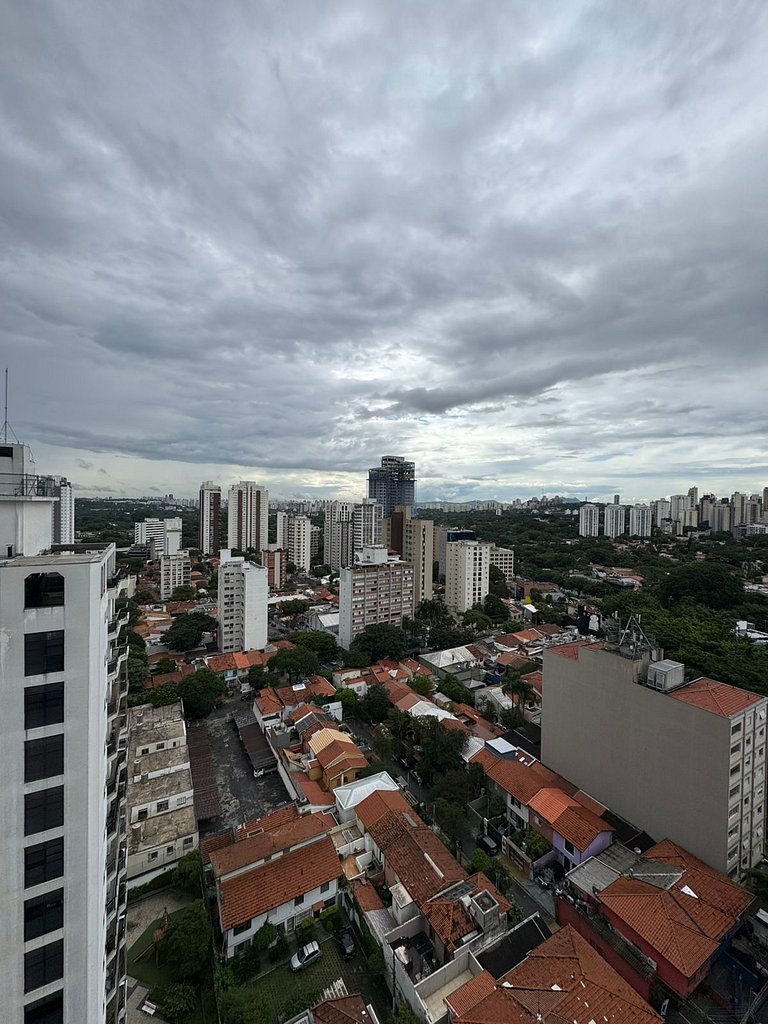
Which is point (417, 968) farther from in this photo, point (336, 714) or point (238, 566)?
point (238, 566)

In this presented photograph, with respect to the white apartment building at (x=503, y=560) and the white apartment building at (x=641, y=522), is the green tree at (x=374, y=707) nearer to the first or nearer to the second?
the white apartment building at (x=503, y=560)

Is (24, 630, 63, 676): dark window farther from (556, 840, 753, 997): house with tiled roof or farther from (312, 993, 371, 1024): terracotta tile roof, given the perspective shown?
(556, 840, 753, 997): house with tiled roof

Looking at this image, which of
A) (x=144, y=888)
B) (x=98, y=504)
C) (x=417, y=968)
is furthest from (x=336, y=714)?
(x=98, y=504)

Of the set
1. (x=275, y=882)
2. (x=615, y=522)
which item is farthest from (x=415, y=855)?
(x=615, y=522)

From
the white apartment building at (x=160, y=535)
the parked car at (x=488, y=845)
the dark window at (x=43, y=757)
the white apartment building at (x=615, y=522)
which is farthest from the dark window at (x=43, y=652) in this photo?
the white apartment building at (x=615, y=522)

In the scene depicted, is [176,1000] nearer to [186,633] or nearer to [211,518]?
[186,633]

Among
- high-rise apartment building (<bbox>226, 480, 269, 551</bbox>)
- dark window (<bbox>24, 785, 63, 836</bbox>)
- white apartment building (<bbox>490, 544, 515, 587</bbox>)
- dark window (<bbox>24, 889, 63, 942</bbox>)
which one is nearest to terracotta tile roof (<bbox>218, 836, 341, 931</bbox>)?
dark window (<bbox>24, 889, 63, 942</bbox>)
